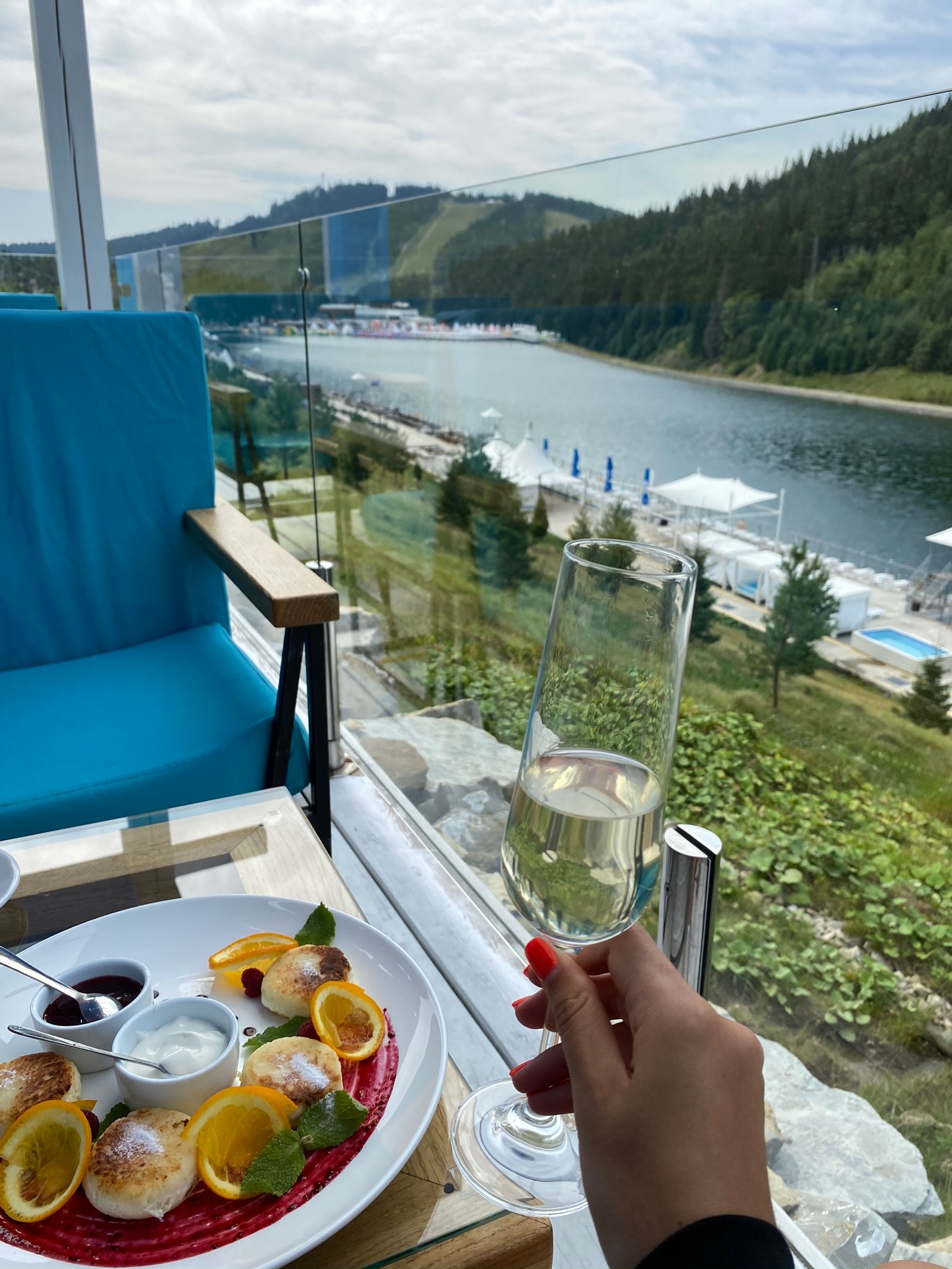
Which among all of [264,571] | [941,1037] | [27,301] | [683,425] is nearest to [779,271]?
[683,425]

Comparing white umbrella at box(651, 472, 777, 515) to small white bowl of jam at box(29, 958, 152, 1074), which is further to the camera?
white umbrella at box(651, 472, 777, 515)

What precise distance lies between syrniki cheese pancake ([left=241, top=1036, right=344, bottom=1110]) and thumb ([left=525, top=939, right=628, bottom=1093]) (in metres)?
0.18

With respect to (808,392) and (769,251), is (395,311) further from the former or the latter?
(808,392)

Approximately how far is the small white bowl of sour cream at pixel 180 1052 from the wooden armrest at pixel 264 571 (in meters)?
0.76

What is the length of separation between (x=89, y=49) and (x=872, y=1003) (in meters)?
3.20

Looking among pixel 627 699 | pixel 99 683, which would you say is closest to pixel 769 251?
pixel 627 699

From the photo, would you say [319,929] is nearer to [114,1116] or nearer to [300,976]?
[300,976]

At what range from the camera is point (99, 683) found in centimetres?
158

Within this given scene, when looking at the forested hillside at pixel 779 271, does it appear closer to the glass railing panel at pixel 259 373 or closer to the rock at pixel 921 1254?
the glass railing panel at pixel 259 373

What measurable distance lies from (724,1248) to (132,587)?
68.5 inches

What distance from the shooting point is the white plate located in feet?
1.46

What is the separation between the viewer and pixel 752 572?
5.57 feet

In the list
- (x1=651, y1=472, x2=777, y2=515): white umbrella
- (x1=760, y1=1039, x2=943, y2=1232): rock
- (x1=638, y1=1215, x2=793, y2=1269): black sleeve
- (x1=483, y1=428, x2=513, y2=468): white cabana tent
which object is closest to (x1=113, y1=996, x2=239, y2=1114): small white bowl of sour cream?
(x1=638, y1=1215, x2=793, y2=1269): black sleeve

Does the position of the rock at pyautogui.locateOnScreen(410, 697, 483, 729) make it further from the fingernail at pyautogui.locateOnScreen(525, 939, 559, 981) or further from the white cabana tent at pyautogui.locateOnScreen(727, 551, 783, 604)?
the fingernail at pyautogui.locateOnScreen(525, 939, 559, 981)
